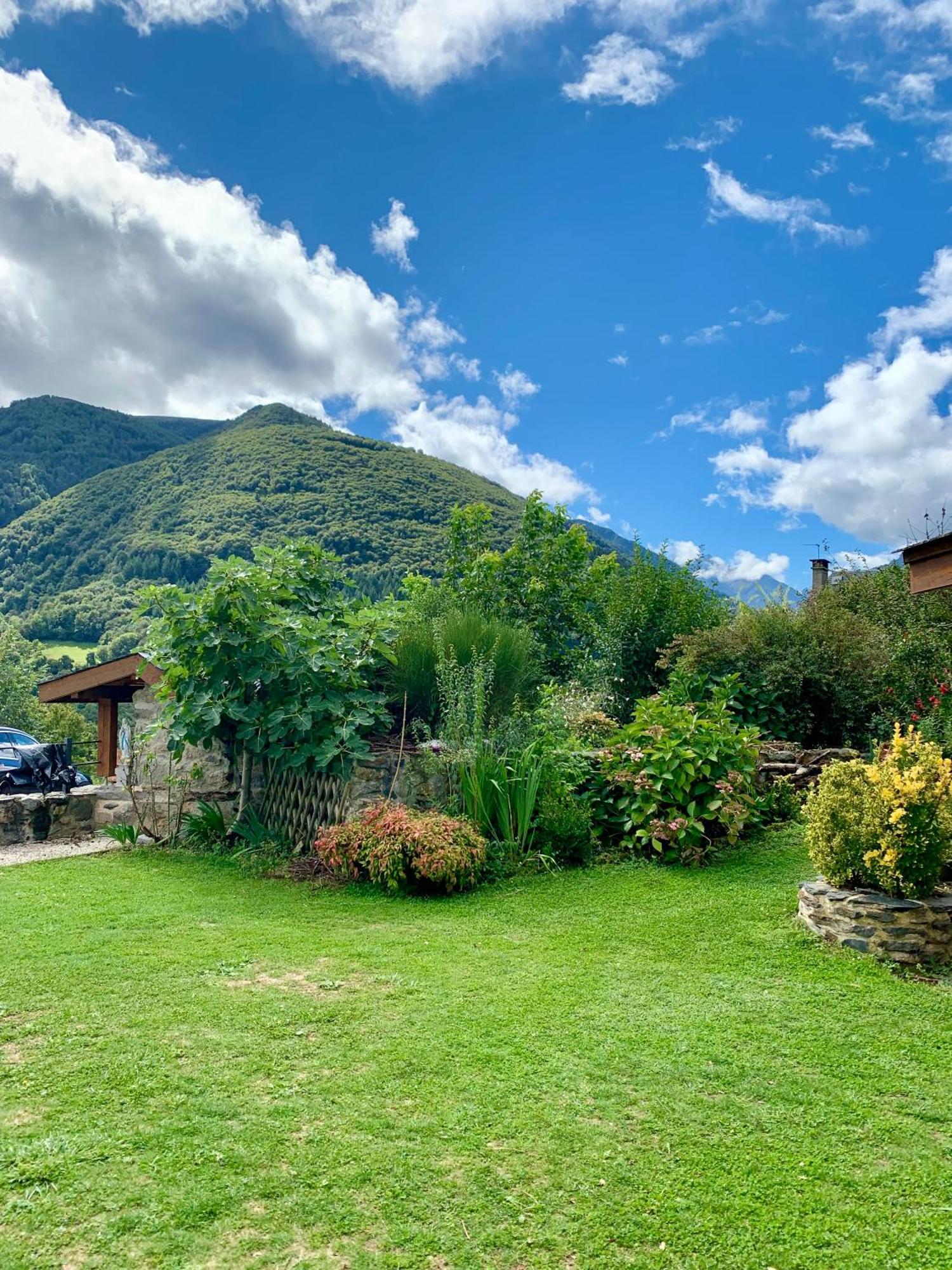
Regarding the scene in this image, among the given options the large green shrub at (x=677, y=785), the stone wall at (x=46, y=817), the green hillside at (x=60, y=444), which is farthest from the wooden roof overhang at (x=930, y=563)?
the green hillside at (x=60, y=444)

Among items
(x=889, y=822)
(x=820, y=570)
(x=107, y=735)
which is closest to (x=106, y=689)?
(x=107, y=735)

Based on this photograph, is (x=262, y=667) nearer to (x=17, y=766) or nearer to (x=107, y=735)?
(x=17, y=766)

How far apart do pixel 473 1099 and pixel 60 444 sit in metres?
74.0

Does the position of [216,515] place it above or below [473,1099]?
above

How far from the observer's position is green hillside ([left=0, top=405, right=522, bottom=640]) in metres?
44.3

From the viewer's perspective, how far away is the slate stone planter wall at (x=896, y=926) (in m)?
4.30

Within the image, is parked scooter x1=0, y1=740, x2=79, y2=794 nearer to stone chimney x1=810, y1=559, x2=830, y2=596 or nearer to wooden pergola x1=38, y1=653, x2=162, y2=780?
wooden pergola x1=38, y1=653, x2=162, y2=780

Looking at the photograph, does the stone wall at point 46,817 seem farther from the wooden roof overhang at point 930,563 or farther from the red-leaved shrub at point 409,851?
the wooden roof overhang at point 930,563

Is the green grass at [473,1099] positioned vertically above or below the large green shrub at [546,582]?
below

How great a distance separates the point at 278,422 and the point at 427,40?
5967cm

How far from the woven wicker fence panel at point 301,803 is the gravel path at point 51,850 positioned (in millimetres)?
1980

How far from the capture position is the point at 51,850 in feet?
28.8

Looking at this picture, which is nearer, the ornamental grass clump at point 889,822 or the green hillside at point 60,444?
the ornamental grass clump at point 889,822

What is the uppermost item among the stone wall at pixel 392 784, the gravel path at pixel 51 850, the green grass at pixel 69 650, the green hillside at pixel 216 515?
the green hillside at pixel 216 515
